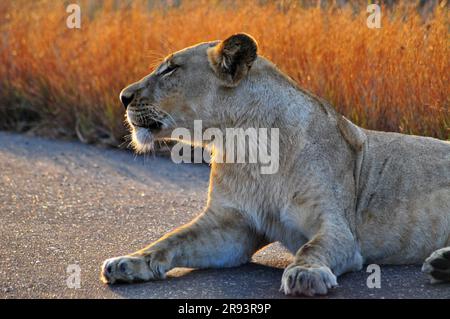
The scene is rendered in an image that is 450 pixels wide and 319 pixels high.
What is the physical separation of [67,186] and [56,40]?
269 centimetres

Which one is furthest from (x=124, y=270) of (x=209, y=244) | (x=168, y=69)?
(x=168, y=69)

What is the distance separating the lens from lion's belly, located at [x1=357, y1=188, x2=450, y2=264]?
4816 mm

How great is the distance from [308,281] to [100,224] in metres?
2.05

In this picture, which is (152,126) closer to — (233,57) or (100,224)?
(233,57)

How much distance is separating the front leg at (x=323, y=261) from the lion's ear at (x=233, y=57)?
33.3 inches

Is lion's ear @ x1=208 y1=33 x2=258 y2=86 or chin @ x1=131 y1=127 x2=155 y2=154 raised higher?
lion's ear @ x1=208 y1=33 x2=258 y2=86

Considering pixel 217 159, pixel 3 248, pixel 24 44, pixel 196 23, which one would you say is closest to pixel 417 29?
pixel 196 23

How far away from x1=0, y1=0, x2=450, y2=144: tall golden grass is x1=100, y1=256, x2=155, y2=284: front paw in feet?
8.46

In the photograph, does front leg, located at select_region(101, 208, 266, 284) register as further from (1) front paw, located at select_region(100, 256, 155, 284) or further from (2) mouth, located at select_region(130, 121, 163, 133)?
(2) mouth, located at select_region(130, 121, 163, 133)

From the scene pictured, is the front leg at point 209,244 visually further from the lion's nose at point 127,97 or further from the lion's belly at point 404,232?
the lion's nose at point 127,97

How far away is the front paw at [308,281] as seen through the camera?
160 inches

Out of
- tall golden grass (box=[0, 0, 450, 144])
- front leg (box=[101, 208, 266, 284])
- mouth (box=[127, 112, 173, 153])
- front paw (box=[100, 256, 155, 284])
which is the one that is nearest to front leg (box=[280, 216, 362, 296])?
front leg (box=[101, 208, 266, 284])

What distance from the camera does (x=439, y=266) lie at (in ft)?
14.1

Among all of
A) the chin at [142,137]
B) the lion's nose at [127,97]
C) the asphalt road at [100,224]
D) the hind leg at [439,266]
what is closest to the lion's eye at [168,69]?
the lion's nose at [127,97]
